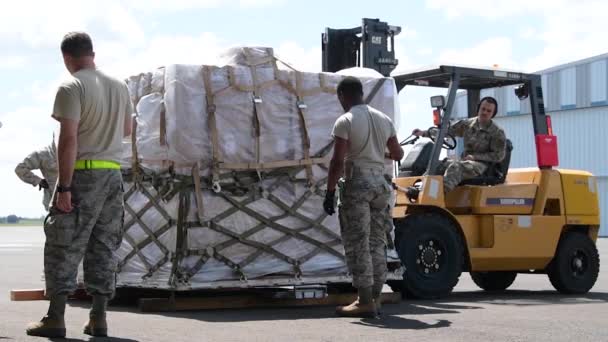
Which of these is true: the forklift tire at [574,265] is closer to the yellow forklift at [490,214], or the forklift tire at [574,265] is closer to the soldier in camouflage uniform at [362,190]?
the yellow forklift at [490,214]

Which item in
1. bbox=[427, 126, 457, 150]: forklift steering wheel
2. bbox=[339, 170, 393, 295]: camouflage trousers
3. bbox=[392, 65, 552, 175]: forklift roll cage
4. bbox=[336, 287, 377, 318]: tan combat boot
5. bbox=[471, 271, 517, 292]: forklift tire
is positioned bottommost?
bbox=[471, 271, 517, 292]: forklift tire

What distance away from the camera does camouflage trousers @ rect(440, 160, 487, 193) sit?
482 inches

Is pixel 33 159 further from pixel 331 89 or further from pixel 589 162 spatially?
pixel 589 162

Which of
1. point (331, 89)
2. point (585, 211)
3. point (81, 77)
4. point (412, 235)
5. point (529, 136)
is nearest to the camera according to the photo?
point (81, 77)

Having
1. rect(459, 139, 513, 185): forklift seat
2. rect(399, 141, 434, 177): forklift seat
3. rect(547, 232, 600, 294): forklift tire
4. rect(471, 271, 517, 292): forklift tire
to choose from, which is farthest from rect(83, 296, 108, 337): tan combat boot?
rect(471, 271, 517, 292): forklift tire

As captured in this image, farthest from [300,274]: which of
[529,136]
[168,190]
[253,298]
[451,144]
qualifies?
[529,136]

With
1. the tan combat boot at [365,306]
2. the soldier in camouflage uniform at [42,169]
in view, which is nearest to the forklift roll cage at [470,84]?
the tan combat boot at [365,306]

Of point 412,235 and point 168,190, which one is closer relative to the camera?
point 168,190

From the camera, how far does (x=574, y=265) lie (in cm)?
1330

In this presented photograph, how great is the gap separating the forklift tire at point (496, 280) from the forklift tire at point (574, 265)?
693 millimetres

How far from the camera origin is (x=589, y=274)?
13383 mm

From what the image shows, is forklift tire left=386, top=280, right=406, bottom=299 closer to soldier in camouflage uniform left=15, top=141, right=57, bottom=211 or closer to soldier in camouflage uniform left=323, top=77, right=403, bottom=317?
soldier in camouflage uniform left=323, top=77, right=403, bottom=317

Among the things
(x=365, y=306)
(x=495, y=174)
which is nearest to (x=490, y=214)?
(x=495, y=174)

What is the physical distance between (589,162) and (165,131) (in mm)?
37232
